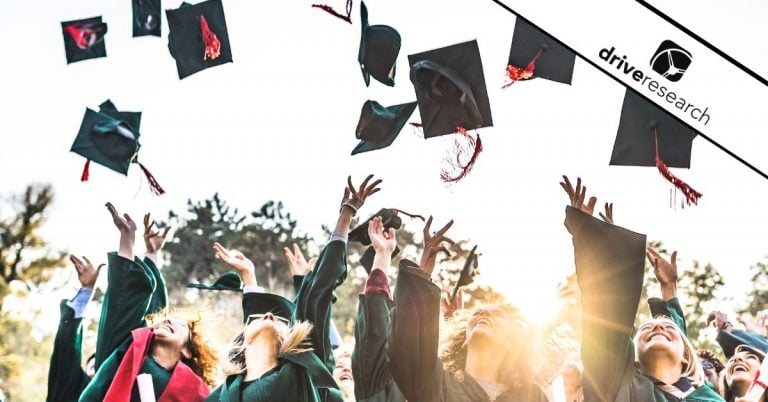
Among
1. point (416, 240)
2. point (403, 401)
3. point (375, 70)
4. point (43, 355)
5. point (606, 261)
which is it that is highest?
point (375, 70)

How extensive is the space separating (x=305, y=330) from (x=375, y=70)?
A: 2.35 m

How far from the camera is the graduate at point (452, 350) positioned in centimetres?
399

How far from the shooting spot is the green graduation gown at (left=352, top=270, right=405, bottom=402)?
168 inches

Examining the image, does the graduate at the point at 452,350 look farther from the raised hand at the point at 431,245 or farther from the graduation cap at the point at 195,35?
the graduation cap at the point at 195,35

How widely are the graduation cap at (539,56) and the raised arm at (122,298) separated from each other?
9.57 feet

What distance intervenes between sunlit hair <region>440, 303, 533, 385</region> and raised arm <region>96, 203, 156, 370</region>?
1.83 meters

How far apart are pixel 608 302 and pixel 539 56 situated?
270cm

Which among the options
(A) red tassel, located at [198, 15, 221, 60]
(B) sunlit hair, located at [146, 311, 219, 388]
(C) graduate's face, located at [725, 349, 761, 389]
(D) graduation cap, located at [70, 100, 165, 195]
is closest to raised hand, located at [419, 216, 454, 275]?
(B) sunlit hair, located at [146, 311, 219, 388]

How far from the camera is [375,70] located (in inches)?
237

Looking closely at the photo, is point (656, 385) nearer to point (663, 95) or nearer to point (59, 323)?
point (663, 95)

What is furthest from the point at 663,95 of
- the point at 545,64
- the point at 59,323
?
the point at 59,323

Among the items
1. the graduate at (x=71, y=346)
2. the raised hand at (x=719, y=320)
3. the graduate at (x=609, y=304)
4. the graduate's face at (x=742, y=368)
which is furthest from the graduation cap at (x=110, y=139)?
the graduate's face at (x=742, y=368)

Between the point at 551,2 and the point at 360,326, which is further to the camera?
the point at 551,2

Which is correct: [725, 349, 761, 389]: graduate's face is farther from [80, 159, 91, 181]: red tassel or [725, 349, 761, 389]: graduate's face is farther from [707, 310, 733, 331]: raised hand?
[80, 159, 91, 181]: red tassel
